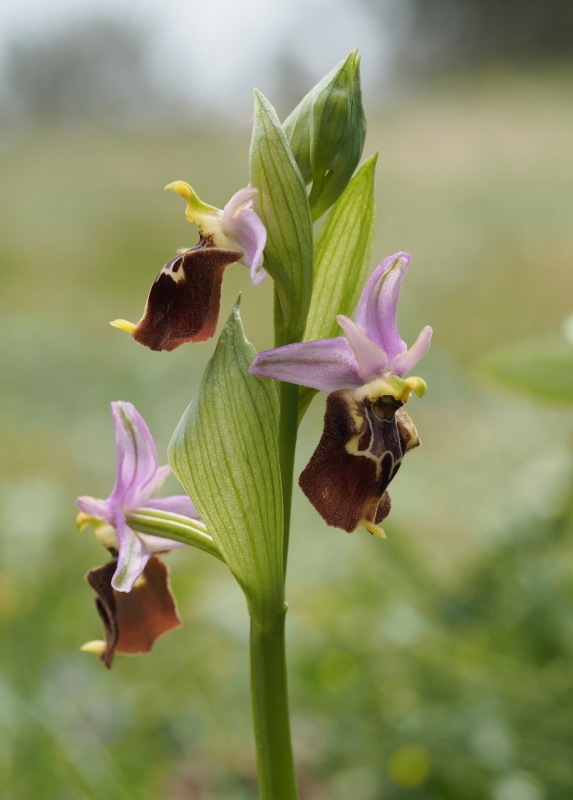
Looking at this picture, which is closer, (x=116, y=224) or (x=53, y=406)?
(x=53, y=406)

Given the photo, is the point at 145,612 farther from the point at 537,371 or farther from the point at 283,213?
the point at 537,371

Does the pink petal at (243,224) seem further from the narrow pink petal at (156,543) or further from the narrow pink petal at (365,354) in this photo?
the narrow pink petal at (156,543)

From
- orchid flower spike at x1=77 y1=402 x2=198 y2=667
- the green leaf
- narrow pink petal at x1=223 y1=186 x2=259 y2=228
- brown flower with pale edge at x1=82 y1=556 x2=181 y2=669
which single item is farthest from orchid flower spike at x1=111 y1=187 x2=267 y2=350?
the green leaf

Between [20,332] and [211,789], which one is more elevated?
[20,332]

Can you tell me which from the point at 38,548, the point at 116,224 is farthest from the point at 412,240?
the point at 38,548

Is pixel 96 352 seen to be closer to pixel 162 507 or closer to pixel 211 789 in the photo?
pixel 211 789

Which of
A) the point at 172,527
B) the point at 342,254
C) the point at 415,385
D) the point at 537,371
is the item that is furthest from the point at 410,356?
the point at 537,371

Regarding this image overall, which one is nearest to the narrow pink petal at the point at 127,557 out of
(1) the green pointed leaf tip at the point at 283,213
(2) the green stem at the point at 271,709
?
(2) the green stem at the point at 271,709

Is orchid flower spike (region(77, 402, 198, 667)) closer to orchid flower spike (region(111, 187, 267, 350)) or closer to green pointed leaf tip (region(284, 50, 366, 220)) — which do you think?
orchid flower spike (region(111, 187, 267, 350))
